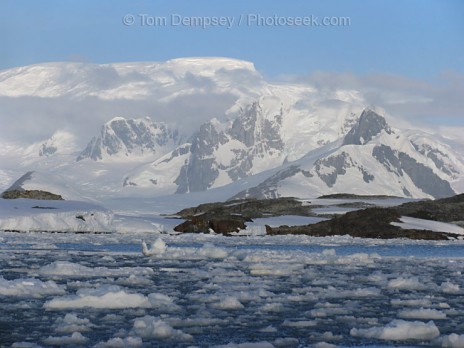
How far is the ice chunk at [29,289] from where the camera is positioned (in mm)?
25672

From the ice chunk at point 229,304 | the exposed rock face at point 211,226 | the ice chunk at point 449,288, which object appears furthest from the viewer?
the exposed rock face at point 211,226

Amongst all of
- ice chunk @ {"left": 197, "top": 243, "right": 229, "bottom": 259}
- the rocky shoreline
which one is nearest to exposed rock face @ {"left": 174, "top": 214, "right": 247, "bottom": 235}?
the rocky shoreline

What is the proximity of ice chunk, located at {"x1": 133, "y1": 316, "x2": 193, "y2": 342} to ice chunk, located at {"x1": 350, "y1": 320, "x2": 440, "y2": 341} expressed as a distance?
12.7 ft

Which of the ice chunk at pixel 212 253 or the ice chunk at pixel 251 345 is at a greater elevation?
the ice chunk at pixel 212 253

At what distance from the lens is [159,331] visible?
63.3 feet

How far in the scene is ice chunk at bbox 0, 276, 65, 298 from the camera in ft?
84.2

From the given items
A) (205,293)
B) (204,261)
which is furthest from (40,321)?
(204,261)

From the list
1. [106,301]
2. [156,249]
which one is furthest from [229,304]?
[156,249]

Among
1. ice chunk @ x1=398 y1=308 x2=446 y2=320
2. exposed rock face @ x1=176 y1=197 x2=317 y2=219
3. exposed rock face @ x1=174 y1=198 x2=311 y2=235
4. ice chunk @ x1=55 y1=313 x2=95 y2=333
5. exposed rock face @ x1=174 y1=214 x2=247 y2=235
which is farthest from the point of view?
exposed rock face @ x1=176 y1=197 x2=317 y2=219

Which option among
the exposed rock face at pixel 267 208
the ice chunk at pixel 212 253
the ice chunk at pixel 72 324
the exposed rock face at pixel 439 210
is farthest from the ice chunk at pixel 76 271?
the exposed rock face at pixel 267 208

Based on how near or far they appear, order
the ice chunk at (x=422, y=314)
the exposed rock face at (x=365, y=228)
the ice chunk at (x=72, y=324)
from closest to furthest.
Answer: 1. the ice chunk at (x=72, y=324)
2. the ice chunk at (x=422, y=314)
3. the exposed rock face at (x=365, y=228)

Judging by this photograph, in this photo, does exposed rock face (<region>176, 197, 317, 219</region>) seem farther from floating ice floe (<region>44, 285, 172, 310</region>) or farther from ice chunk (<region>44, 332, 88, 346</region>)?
ice chunk (<region>44, 332, 88, 346</region>)

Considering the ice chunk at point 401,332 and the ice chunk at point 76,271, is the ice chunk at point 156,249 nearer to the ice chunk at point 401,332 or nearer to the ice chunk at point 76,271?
the ice chunk at point 76,271

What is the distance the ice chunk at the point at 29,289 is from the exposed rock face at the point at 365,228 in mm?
73094
